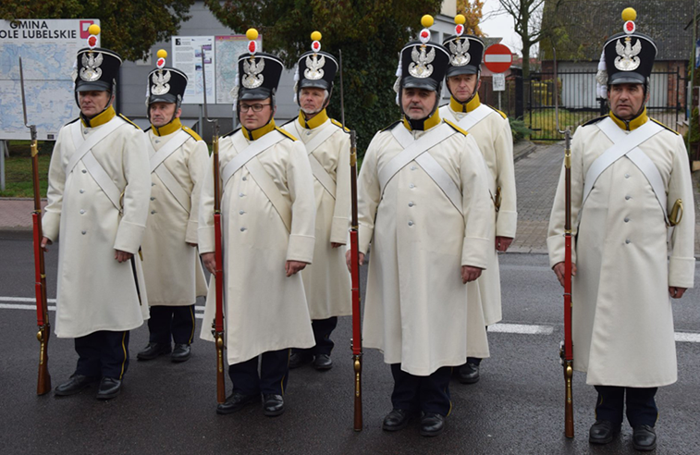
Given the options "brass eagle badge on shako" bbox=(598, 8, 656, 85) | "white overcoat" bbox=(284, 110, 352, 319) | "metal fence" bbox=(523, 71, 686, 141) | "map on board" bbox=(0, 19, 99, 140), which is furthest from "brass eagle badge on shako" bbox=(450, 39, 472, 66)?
"metal fence" bbox=(523, 71, 686, 141)

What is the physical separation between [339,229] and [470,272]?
1.56 meters

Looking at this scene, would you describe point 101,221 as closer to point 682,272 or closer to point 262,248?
point 262,248

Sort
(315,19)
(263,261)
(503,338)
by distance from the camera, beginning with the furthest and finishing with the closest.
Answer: (315,19) < (503,338) < (263,261)

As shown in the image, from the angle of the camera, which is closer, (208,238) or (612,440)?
(612,440)

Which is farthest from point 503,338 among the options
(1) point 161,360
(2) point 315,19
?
(2) point 315,19

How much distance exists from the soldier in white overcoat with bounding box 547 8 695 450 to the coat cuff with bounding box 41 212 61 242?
3.54m

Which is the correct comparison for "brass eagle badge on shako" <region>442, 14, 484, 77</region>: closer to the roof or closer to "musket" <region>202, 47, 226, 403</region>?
"musket" <region>202, 47, 226, 403</region>

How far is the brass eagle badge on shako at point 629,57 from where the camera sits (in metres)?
4.89

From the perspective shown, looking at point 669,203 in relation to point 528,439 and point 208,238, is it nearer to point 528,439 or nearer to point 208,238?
point 528,439

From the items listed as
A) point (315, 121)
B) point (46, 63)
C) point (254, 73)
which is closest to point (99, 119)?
point (254, 73)

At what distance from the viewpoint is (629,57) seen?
4918 mm

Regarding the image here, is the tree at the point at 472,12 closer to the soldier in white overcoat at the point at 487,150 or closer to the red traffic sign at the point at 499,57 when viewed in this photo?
the red traffic sign at the point at 499,57

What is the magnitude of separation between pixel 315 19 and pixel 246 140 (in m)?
11.6

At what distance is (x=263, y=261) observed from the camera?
5.61m
